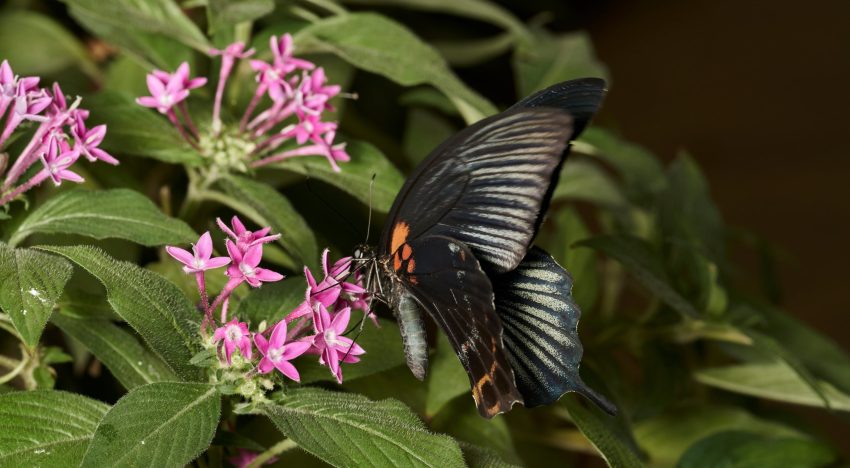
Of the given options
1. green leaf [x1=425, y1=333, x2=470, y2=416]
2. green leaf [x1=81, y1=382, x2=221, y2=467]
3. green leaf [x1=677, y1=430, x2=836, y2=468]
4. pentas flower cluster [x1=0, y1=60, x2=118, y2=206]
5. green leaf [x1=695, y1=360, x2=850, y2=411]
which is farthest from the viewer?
green leaf [x1=695, y1=360, x2=850, y2=411]

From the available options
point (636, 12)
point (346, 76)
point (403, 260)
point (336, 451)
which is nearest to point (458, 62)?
point (346, 76)

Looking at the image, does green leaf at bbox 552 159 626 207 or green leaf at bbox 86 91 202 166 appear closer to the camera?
green leaf at bbox 86 91 202 166

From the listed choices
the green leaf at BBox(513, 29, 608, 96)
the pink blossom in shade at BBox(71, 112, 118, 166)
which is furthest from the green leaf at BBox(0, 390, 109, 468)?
the green leaf at BBox(513, 29, 608, 96)

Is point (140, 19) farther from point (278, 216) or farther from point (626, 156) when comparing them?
point (626, 156)

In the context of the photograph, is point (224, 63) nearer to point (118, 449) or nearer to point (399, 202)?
point (399, 202)

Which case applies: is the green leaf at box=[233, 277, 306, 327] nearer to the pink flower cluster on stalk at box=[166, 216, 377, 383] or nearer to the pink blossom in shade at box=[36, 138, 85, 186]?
the pink flower cluster on stalk at box=[166, 216, 377, 383]
